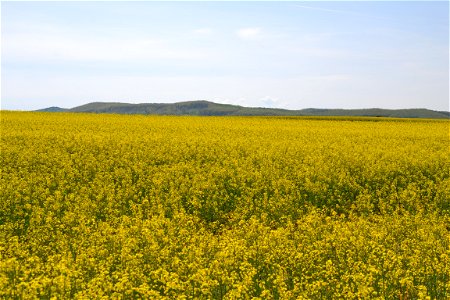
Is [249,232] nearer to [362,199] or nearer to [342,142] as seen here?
[362,199]

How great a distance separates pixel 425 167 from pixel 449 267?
10.2 metres

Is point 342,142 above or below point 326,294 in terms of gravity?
above

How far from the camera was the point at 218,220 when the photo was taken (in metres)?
12.4

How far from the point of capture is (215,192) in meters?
13.7

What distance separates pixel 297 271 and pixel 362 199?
21.3ft

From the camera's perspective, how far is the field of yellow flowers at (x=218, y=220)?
22.6ft

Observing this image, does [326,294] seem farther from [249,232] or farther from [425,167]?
[425,167]

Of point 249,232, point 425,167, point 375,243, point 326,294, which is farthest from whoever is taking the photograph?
point 425,167

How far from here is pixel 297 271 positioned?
25.2 ft

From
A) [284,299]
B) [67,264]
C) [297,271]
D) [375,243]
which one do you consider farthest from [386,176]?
[67,264]

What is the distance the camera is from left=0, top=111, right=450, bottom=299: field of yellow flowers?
22.6 feet

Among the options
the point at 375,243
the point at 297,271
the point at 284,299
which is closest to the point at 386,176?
the point at 375,243

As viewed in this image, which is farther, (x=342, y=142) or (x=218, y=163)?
(x=342, y=142)

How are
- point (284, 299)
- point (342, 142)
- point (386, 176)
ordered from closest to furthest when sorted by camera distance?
point (284, 299) < point (386, 176) < point (342, 142)
